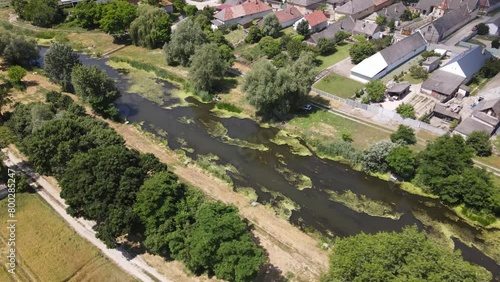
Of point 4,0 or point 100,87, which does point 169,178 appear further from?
point 4,0

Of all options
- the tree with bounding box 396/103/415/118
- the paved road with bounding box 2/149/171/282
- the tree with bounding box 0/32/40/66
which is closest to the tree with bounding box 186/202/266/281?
the paved road with bounding box 2/149/171/282

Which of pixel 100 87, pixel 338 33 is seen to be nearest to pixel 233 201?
pixel 100 87

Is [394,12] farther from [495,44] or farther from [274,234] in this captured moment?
[274,234]

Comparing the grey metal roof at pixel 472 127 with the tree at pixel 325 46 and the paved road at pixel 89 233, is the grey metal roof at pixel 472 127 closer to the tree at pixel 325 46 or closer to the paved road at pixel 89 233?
the tree at pixel 325 46

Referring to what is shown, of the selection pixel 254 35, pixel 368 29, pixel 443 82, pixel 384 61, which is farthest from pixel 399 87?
pixel 254 35

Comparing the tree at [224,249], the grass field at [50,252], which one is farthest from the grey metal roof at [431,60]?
the grass field at [50,252]

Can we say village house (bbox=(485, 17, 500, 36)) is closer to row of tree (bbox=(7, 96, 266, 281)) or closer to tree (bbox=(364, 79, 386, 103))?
tree (bbox=(364, 79, 386, 103))
